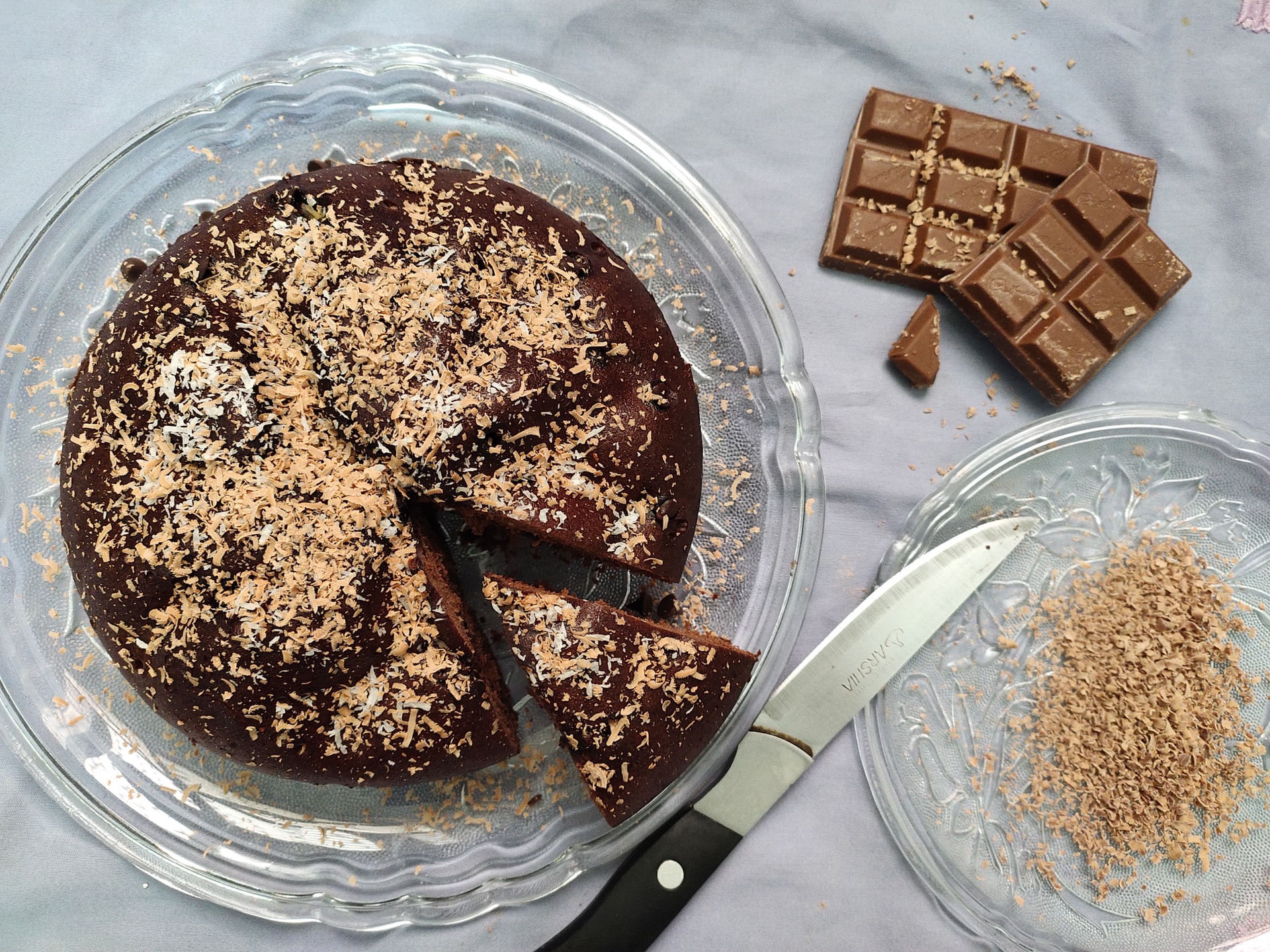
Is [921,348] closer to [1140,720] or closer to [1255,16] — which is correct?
[1140,720]

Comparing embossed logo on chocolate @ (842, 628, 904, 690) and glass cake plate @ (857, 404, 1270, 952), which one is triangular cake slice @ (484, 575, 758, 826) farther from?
glass cake plate @ (857, 404, 1270, 952)

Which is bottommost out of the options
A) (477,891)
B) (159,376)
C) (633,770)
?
(477,891)

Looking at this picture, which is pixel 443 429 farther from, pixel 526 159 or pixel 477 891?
pixel 477 891

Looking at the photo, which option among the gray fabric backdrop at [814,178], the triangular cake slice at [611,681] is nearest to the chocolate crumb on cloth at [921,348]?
the gray fabric backdrop at [814,178]

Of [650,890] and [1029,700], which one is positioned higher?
[1029,700]

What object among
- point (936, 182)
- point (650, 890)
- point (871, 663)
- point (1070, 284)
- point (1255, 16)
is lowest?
point (650, 890)

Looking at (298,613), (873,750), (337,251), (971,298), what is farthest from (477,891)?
(971,298)

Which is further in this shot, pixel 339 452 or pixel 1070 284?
pixel 1070 284

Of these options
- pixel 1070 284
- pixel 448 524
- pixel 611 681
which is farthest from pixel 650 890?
pixel 1070 284
